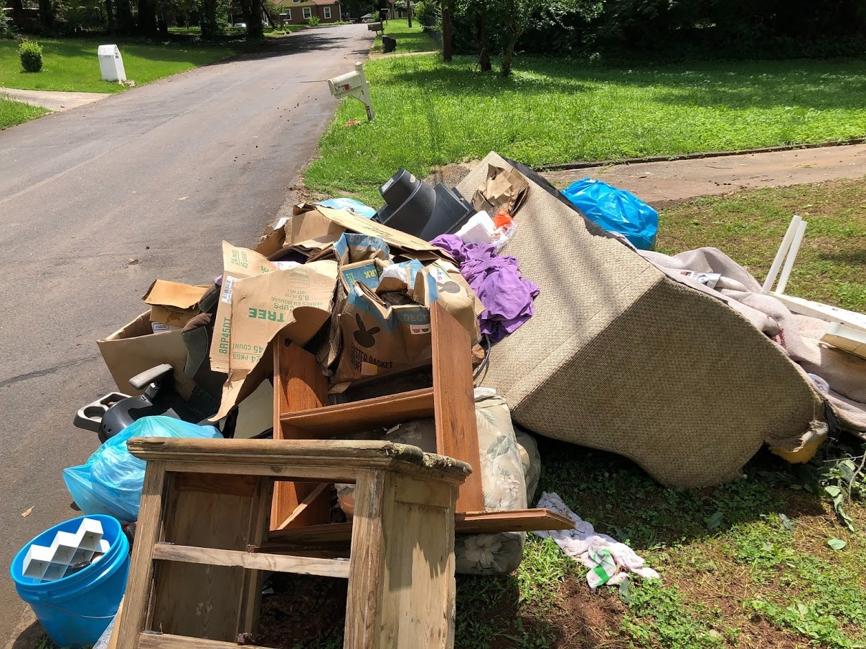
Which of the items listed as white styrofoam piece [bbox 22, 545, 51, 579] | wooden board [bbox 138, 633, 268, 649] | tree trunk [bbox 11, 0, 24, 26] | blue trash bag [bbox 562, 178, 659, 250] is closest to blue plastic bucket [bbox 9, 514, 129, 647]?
white styrofoam piece [bbox 22, 545, 51, 579]

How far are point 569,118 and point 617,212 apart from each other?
6941 millimetres

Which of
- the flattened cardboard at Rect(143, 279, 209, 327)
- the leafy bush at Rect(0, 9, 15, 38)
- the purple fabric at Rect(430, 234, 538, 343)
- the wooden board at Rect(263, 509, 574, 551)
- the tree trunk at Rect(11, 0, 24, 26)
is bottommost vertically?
the wooden board at Rect(263, 509, 574, 551)

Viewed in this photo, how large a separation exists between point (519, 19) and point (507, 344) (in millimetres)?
14885

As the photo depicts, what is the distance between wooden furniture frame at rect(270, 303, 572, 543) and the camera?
7.67ft

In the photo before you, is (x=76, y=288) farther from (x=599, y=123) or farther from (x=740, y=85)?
(x=740, y=85)

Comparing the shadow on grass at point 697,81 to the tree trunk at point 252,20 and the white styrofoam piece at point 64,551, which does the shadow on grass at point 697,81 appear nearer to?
the white styrofoam piece at point 64,551

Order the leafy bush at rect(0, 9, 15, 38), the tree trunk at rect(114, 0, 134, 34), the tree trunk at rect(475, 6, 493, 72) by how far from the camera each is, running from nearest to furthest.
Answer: the tree trunk at rect(475, 6, 493, 72), the leafy bush at rect(0, 9, 15, 38), the tree trunk at rect(114, 0, 134, 34)

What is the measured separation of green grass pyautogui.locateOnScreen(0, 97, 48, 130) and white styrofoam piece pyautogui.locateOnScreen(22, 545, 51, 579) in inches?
536

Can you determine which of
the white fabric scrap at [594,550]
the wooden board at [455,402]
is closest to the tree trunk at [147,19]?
the wooden board at [455,402]

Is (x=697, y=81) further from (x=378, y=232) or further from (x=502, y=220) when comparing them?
(x=378, y=232)

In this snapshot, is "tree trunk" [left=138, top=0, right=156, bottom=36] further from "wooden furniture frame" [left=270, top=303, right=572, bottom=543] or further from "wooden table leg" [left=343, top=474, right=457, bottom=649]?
"wooden table leg" [left=343, top=474, right=457, bottom=649]

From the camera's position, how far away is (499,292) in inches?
143

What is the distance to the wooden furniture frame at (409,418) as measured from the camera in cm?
234

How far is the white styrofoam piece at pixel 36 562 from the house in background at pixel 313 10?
101 m
